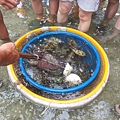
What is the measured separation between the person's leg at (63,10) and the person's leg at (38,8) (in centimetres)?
25

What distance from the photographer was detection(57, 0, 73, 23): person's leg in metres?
2.74

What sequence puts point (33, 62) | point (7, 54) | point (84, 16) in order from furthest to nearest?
point (84, 16)
point (33, 62)
point (7, 54)

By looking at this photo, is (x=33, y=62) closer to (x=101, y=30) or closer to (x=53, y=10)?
(x=53, y=10)

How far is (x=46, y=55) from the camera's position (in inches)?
104

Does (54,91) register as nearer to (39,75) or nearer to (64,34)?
(39,75)

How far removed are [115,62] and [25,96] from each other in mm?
1166

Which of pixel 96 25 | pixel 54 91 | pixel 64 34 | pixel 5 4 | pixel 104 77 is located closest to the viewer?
pixel 5 4

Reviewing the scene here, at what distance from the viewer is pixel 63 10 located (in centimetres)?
284

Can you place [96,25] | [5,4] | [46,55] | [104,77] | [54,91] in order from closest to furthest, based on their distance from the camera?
[5,4] → [54,91] → [104,77] → [46,55] → [96,25]

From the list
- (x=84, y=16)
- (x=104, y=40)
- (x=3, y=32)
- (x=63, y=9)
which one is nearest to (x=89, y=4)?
(x=84, y=16)

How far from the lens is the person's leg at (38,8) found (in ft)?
9.65

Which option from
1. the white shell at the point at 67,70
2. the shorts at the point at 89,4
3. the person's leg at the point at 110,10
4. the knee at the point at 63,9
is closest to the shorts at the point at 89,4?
Answer: the shorts at the point at 89,4

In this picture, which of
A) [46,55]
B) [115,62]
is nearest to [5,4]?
[46,55]

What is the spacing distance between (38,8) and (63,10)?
38 centimetres
